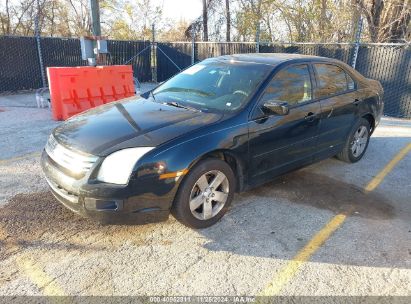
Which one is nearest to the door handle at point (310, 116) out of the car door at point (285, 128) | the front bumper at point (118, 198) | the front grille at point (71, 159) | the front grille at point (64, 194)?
the car door at point (285, 128)

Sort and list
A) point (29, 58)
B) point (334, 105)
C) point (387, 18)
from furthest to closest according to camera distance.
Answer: point (387, 18) → point (29, 58) → point (334, 105)

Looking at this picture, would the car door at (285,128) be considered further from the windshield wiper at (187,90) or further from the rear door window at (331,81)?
the windshield wiper at (187,90)

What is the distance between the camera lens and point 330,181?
4684mm

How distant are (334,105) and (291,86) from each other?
84cm

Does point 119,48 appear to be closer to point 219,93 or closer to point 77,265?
point 219,93

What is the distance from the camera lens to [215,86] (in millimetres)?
3969

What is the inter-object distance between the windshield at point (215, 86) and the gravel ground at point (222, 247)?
1179 mm

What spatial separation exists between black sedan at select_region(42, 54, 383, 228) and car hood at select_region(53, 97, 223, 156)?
1 cm

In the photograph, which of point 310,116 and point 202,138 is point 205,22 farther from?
point 202,138

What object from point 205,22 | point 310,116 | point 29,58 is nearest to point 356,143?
point 310,116

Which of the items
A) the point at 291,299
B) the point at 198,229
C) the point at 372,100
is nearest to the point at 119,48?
the point at 372,100

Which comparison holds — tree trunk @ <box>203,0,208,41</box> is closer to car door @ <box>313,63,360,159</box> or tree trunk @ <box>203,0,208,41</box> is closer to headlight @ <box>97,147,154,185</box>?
car door @ <box>313,63,360,159</box>

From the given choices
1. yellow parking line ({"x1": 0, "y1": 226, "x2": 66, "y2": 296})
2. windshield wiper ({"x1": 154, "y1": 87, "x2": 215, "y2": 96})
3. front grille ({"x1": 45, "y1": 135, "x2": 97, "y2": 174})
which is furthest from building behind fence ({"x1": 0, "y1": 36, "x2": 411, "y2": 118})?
yellow parking line ({"x1": 0, "y1": 226, "x2": 66, "y2": 296})

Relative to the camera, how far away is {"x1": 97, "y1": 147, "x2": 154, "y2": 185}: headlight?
→ 2.81m
